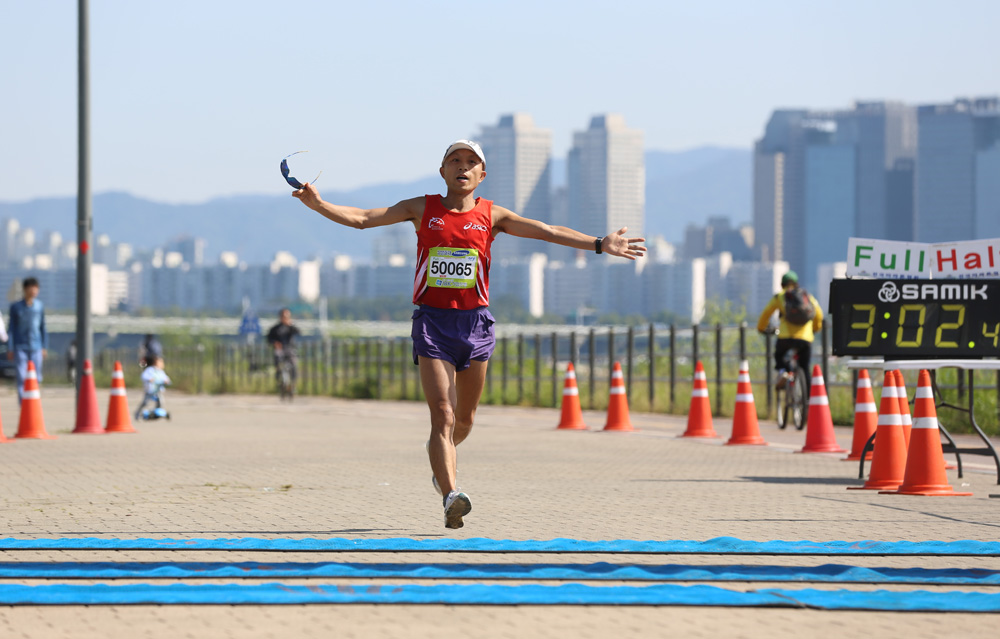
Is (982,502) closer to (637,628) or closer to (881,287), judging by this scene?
(881,287)

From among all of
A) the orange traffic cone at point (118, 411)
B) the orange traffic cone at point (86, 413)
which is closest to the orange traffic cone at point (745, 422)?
the orange traffic cone at point (118, 411)

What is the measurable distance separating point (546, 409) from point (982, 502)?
60.4 feet

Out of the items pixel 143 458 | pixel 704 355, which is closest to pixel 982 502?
pixel 143 458

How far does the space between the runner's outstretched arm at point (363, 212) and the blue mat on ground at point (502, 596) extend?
2.63 m

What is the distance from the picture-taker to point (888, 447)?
433 inches

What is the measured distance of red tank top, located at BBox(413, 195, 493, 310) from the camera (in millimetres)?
8109

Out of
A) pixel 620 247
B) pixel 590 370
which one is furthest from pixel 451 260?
pixel 590 370

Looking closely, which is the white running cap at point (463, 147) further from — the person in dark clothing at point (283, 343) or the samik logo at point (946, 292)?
the person in dark clothing at point (283, 343)

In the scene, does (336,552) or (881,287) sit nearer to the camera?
(336,552)

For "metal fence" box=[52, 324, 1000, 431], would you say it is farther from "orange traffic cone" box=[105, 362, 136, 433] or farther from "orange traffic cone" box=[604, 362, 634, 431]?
"orange traffic cone" box=[105, 362, 136, 433]

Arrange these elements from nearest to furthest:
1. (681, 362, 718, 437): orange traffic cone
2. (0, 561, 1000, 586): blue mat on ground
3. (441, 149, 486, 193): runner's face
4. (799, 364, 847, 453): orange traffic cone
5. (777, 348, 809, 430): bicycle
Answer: (0, 561, 1000, 586): blue mat on ground < (441, 149, 486, 193): runner's face < (799, 364, 847, 453): orange traffic cone < (681, 362, 718, 437): orange traffic cone < (777, 348, 809, 430): bicycle

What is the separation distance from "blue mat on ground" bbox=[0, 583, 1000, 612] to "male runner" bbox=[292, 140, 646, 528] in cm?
211

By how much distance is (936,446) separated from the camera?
10.5 m

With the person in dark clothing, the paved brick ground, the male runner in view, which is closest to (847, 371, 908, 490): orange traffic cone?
the paved brick ground
